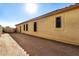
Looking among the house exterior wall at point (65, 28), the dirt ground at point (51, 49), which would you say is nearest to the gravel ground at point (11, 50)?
the dirt ground at point (51, 49)

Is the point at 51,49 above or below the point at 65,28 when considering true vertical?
below

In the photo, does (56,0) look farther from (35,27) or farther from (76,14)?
(35,27)

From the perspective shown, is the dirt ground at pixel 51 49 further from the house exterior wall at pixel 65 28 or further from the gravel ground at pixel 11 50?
the house exterior wall at pixel 65 28

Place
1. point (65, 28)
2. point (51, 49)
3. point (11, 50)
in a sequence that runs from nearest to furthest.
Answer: point (11, 50) → point (51, 49) → point (65, 28)

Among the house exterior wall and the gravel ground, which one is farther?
the house exterior wall

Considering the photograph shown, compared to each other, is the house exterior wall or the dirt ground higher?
the house exterior wall

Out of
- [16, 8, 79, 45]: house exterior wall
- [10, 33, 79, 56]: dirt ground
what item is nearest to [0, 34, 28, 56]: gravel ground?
[10, 33, 79, 56]: dirt ground

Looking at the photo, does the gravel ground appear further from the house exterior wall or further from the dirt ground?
the house exterior wall

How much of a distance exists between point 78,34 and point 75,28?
409mm

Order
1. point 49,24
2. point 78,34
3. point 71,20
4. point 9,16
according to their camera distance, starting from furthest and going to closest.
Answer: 1. point 49,24
2. point 9,16
3. point 71,20
4. point 78,34

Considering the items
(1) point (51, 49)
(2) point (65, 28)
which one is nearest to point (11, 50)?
(1) point (51, 49)

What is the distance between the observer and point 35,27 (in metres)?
15.1

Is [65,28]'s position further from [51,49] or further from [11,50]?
[11,50]

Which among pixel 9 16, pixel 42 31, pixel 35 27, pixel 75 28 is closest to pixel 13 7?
pixel 9 16
